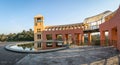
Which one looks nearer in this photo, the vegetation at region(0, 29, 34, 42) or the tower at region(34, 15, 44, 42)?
the tower at region(34, 15, 44, 42)

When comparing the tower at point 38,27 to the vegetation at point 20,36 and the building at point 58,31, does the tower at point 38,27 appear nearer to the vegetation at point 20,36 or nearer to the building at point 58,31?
the building at point 58,31

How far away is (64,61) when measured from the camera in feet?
31.5

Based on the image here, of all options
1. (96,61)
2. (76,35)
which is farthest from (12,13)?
(96,61)

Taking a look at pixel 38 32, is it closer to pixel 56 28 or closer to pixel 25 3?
pixel 56 28

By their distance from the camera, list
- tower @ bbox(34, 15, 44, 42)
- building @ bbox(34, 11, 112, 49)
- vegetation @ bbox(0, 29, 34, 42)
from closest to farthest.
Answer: building @ bbox(34, 11, 112, 49), tower @ bbox(34, 15, 44, 42), vegetation @ bbox(0, 29, 34, 42)

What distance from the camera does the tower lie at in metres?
36.0

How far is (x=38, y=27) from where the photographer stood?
36594mm

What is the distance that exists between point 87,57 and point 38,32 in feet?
88.2

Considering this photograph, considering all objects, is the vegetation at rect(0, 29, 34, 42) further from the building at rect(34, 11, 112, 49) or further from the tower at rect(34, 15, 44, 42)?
the building at rect(34, 11, 112, 49)

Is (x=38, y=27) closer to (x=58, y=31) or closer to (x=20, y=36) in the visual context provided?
(x=58, y=31)

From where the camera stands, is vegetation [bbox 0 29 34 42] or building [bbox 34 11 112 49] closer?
building [bbox 34 11 112 49]

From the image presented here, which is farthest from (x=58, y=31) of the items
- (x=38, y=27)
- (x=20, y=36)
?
(x=20, y=36)

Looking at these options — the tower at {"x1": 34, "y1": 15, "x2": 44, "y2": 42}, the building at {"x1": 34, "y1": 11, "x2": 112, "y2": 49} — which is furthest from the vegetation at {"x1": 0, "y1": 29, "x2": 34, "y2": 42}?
the building at {"x1": 34, "y1": 11, "x2": 112, "y2": 49}

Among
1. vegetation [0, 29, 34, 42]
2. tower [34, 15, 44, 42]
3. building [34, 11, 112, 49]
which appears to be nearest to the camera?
building [34, 11, 112, 49]
